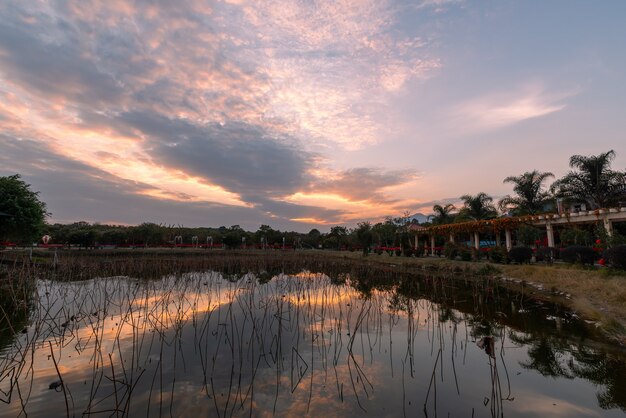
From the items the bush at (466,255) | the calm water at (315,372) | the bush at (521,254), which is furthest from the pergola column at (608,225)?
the calm water at (315,372)

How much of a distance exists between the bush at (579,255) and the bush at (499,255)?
408 cm

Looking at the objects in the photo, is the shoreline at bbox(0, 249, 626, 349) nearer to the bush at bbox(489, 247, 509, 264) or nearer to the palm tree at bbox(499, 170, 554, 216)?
the bush at bbox(489, 247, 509, 264)

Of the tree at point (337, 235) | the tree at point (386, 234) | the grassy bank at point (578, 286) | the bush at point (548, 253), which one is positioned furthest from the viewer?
the tree at point (337, 235)

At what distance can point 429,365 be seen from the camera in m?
7.43

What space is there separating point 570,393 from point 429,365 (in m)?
2.66

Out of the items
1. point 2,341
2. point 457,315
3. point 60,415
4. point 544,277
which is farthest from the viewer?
point 544,277

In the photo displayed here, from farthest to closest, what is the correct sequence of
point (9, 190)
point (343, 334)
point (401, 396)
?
point (9, 190), point (343, 334), point (401, 396)

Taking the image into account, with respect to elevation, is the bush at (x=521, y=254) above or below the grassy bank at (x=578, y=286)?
above


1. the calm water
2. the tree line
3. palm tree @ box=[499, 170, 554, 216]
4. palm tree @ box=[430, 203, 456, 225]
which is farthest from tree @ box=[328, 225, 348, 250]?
the calm water

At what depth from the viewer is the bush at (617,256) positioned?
46.2 ft

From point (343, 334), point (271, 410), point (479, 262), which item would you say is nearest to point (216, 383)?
point (271, 410)

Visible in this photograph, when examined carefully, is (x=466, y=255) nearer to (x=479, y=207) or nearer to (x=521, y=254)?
(x=521, y=254)

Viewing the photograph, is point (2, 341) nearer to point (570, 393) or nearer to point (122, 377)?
point (122, 377)

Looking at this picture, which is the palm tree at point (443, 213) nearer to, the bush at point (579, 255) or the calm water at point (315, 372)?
the bush at point (579, 255)
